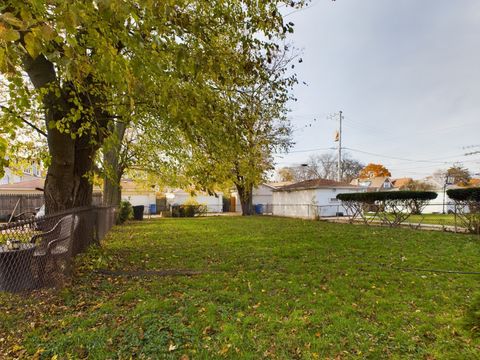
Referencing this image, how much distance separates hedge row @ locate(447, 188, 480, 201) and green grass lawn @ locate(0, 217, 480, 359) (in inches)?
246

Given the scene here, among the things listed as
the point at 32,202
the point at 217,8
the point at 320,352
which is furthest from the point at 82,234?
the point at 32,202

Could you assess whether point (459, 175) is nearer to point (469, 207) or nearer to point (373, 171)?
point (373, 171)

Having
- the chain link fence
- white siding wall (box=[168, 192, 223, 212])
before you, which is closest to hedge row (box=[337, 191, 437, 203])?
the chain link fence

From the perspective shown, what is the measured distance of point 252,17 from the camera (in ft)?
18.1

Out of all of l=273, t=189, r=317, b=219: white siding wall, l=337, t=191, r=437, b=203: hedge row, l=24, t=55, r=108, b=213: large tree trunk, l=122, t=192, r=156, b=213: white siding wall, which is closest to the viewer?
l=24, t=55, r=108, b=213: large tree trunk

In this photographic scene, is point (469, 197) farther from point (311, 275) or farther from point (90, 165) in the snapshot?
point (90, 165)

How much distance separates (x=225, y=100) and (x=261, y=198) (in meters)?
35.4

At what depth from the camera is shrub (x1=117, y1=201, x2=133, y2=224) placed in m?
20.4

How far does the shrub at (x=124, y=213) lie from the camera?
20.4 metres

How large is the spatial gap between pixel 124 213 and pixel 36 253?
57.2ft

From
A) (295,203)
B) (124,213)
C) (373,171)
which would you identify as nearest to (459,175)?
(373,171)

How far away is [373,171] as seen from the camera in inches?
2623

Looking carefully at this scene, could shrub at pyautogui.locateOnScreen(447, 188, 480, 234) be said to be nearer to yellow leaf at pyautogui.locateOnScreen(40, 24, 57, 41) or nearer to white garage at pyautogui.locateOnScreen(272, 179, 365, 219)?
white garage at pyautogui.locateOnScreen(272, 179, 365, 219)

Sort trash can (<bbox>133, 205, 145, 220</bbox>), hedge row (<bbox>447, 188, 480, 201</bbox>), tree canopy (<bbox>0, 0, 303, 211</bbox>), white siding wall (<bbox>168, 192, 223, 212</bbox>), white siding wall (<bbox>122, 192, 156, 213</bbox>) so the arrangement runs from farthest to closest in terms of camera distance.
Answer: white siding wall (<bbox>168, 192, 223, 212</bbox>) → white siding wall (<bbox>122, 192, 156, 213</bbox>) → trash can (<bbox>133, 205, 145, 220</bbox>) → hedge row (<bbox>447, 188, 480, 201</bbox>) → tree canopy (<bbox>0, 0, 303, 211</bbox>)
